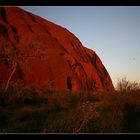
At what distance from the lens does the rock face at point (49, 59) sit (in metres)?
18.1

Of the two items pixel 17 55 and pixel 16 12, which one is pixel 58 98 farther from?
pixel 16 12

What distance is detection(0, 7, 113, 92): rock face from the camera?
18062 millimetres

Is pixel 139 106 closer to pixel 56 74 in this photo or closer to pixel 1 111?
pixel 1 111

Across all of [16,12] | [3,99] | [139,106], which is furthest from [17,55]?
[16,12]

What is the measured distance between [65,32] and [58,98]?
1489 centimetres

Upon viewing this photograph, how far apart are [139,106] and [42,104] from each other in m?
3.85

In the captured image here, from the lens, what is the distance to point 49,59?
66.2 ft

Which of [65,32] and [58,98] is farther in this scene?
[65,32]
